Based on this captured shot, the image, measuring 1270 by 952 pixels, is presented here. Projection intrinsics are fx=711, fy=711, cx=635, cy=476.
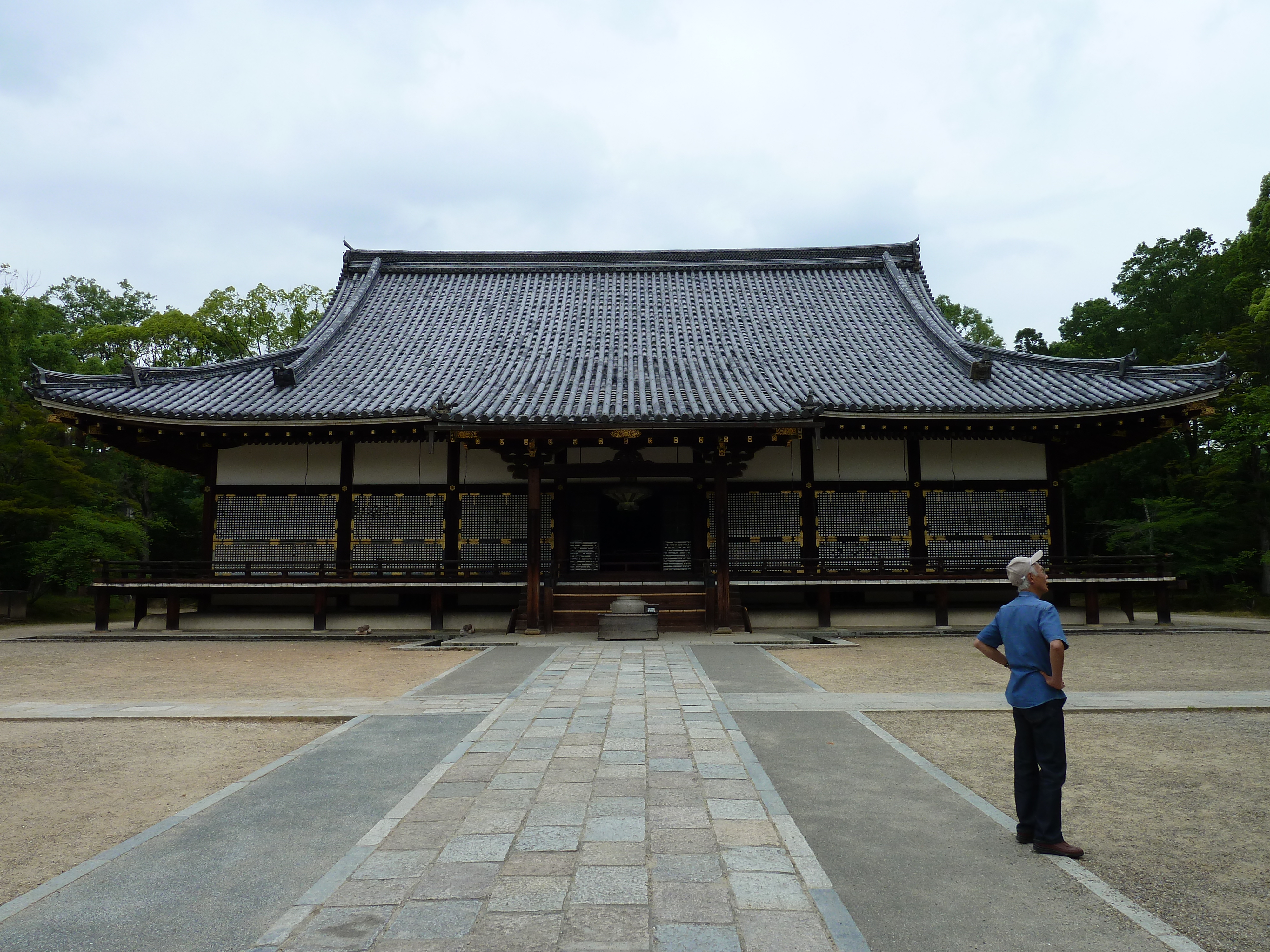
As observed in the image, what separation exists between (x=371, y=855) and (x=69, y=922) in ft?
3.83

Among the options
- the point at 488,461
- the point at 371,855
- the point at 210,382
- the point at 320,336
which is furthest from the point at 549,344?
the point at 371,855

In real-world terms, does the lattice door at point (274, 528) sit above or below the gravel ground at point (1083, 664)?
above

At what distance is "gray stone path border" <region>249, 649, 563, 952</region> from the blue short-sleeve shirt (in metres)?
3.24

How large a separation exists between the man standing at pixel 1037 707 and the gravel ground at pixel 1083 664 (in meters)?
3.85

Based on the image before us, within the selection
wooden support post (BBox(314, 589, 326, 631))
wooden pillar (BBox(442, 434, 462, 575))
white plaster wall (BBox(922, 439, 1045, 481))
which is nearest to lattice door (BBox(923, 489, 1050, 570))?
white plaster wall (BBox(922, 439, 1045, 481))

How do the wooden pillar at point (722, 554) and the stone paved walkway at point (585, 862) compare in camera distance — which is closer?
the stone paved walkway at point (585, 862)

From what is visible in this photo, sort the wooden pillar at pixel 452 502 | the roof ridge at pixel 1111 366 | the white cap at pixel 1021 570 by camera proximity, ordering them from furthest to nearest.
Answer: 1. the wooden pillar at pixel 452 502
2. the roof ridge at pixel 1111 366
3. the white cap at pixel 1021 570

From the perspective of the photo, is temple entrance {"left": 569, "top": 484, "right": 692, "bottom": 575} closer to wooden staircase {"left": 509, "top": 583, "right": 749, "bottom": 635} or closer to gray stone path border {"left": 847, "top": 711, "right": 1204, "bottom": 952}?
wooden staircase {"left": 509, "top": 583, "right": 749, "bottom": 635}

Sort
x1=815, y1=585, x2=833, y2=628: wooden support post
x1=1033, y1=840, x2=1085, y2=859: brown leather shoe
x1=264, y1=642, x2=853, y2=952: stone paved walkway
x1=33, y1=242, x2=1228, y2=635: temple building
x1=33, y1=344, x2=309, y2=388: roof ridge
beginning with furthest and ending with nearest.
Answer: x1=815, y1=585, x2=833, y2=628: wooden support post, x1=33, y1=344, x2=309, y2=388: roof ridge, x1=33, y1=242, x2=1228, y2=635: temple building, x1=1033, y1=840, x2=1085, y2=859: brown leather shoe, x1=264, y1=642, x2=853, y2=952: stone paved walkway

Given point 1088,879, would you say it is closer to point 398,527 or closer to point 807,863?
point 807,863

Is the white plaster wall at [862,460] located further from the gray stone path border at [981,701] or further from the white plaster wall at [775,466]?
the gray stone path border at [981,701]

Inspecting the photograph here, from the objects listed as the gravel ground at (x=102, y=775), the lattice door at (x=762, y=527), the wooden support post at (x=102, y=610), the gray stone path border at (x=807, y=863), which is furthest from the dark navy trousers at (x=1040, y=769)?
the wooden support post at (x=102, y=610)

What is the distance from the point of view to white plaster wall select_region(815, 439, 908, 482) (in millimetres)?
15234

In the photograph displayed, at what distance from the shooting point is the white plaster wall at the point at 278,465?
15.4 meters
